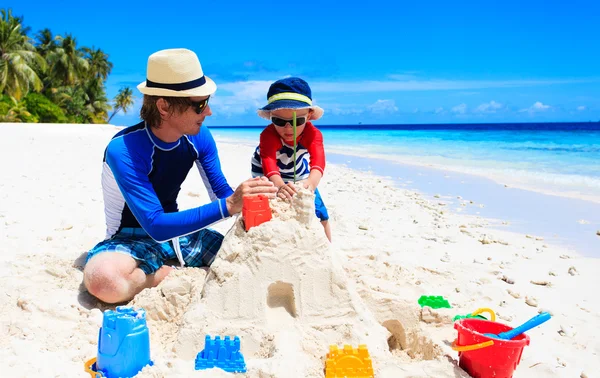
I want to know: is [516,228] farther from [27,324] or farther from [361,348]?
[27,324]

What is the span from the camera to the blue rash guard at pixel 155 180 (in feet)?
9.02

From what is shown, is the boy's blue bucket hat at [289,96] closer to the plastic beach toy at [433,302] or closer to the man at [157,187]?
the man at [157,187]

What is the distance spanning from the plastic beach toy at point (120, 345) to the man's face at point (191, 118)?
45.7 inches

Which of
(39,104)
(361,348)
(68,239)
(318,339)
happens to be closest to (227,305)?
(318,339)

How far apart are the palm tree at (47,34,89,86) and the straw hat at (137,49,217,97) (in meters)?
42.7

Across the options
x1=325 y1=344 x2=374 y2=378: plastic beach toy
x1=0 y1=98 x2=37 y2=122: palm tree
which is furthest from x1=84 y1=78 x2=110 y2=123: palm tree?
x1=325 y1=344 x2=374 y2=378: plastic beach toy

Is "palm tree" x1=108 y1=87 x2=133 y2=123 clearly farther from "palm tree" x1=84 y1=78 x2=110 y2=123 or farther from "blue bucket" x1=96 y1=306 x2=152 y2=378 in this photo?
"blue bucket" x1=96 y1=306 x2=152 y2=378

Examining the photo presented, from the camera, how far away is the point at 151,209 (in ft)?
9.11

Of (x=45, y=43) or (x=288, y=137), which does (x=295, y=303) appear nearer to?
(x=288, y=137)

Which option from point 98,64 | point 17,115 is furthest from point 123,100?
point 17,115

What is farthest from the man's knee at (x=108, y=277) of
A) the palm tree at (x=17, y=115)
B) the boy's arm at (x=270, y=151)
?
the palm tree at (x=17, y=115)

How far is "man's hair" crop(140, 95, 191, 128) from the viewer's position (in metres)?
2.81

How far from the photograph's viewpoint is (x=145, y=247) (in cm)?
317

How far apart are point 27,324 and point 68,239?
1.65 m
